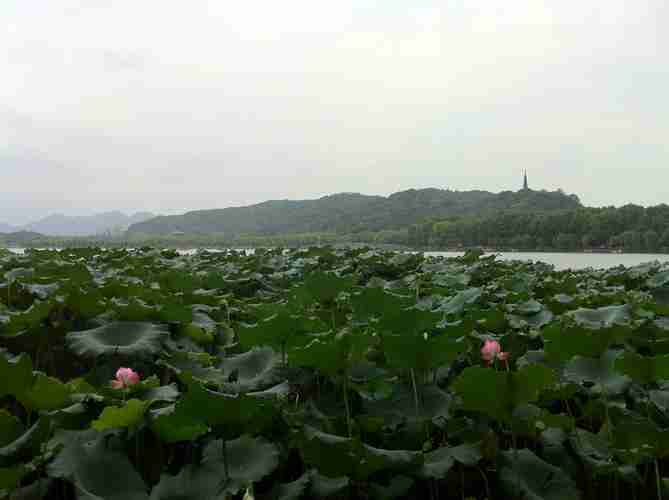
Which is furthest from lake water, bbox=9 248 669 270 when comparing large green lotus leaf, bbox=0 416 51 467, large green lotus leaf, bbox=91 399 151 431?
large green lotus leaf, bbox=0 416 51 467

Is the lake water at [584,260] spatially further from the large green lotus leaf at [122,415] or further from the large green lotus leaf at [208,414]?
the large green lotus leaf at [122,415]

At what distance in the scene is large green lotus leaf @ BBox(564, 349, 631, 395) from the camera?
1.75 m

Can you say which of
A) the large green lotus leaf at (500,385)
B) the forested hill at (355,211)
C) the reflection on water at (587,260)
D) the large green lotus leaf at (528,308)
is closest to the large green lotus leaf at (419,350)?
the large green lotus leaf at (500,385)

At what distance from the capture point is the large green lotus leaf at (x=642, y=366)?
1561 mm

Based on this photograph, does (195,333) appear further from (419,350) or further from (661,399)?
(661,399)

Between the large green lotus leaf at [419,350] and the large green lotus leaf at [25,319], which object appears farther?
the large green lotus leaf at [25,319]

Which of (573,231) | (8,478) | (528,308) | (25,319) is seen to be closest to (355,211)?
(573,231)

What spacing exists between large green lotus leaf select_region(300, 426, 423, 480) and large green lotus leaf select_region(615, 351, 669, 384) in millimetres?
664

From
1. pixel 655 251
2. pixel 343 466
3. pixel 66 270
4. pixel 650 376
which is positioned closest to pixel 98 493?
pixel 343 466

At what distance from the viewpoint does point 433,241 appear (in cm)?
1862

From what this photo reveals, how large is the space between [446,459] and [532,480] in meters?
0.23

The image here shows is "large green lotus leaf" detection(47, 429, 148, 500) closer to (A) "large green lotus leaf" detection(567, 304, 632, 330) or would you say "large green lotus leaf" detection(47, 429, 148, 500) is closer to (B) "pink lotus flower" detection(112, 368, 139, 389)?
(B) "pink lotus flower" detection(112, 368, 139, 389)

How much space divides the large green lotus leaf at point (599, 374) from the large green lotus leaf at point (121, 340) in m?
1.34

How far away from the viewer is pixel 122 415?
1309mm
